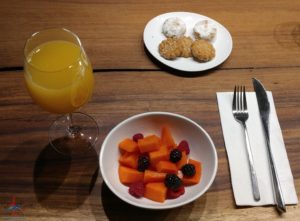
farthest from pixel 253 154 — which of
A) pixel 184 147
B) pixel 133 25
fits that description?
pixel 133 25

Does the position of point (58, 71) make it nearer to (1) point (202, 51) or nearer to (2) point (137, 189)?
(2) point (137, 189)

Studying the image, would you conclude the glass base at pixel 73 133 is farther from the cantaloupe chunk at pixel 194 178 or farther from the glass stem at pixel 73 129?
the cantaloupe chunk at pixel 194 178

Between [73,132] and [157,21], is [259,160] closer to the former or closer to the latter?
[73,132]

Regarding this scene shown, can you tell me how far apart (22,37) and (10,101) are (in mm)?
286

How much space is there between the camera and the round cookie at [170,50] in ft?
3.69

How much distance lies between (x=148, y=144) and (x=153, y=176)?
0.08 metres

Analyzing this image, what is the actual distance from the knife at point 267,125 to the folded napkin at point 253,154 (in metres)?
0.01

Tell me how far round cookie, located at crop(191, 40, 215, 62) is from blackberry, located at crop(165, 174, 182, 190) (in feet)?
1.61

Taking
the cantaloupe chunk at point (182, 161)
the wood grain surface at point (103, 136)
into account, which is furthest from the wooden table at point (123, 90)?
the cantaloupe chunk at point (182, 161)

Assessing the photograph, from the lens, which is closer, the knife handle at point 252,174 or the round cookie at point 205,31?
the knife handle at point 252,174

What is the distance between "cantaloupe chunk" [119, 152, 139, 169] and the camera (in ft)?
2.75

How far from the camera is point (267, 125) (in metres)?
0.98

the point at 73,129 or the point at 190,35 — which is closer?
the point at 73,129

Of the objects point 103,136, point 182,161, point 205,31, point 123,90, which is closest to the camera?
point 182,161
